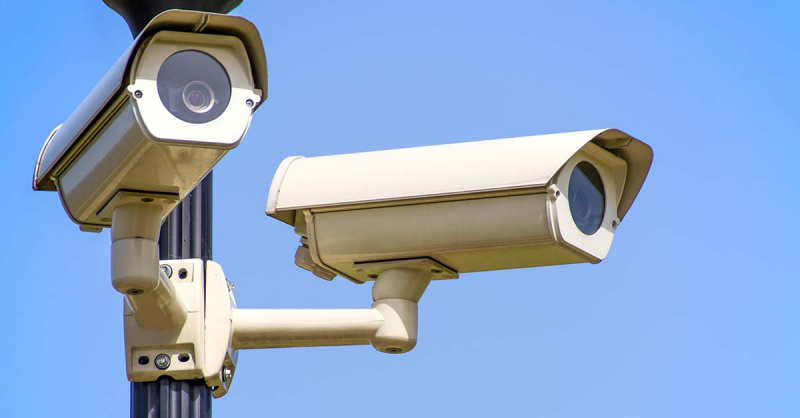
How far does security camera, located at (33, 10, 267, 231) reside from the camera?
3.08m

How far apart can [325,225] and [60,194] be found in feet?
2.05

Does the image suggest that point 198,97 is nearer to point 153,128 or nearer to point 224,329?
point 153,128

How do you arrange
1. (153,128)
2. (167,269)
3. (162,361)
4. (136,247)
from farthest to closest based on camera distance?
1. (167,269)
2. (162,361)
3. (136,247)
4. (153,128)

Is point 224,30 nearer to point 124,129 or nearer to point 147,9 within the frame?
point 124,129

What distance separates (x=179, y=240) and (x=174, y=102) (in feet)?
2.84

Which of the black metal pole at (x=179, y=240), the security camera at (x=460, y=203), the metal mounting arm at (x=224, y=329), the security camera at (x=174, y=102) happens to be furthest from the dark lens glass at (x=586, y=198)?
the security camera at (x=174, y=102)

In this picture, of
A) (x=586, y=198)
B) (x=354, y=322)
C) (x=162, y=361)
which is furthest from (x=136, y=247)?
(x=586, y=198)

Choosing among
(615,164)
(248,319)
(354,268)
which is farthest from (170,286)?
(615,164)

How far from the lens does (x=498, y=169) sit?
3.74 metres

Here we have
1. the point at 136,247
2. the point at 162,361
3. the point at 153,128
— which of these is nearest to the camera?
the point at 153,128

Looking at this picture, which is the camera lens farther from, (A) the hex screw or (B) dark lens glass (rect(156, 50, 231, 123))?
(A) the hex screw

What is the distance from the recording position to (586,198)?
3.94 m

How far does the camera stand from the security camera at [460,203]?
12.2 feet

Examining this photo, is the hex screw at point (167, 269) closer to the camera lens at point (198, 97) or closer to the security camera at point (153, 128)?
the security camera at point (153, 128)
